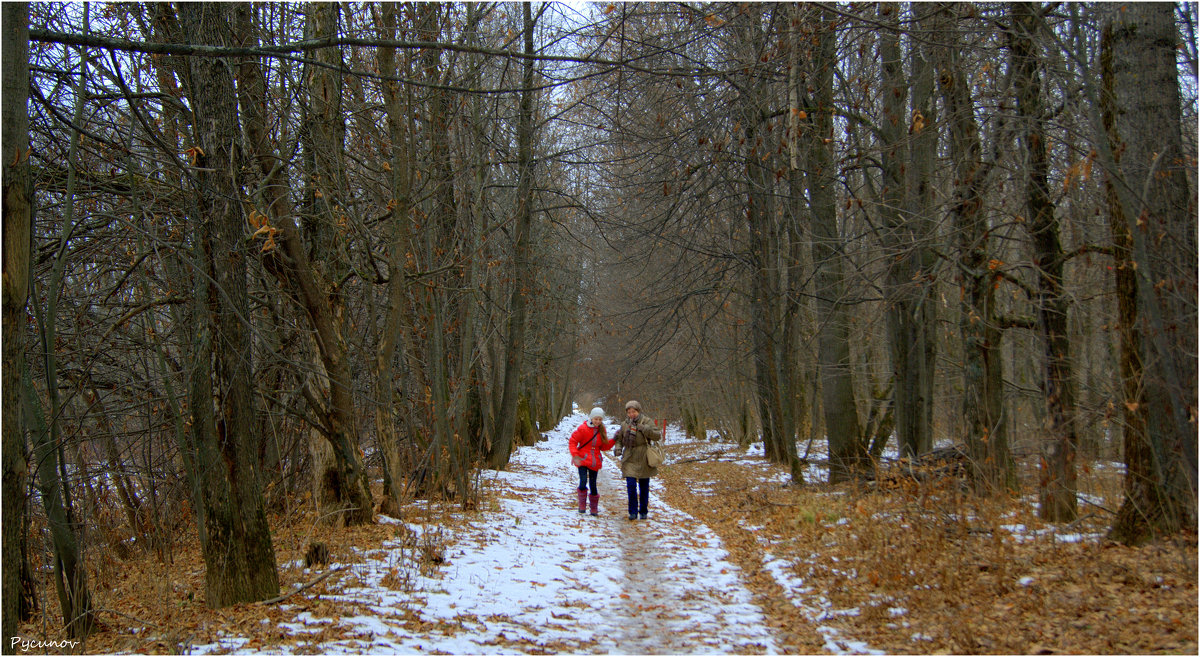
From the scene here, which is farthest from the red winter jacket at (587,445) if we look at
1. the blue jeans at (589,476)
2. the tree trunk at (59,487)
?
the tree trunk at (59,487)

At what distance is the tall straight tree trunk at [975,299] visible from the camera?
7398 millimetres

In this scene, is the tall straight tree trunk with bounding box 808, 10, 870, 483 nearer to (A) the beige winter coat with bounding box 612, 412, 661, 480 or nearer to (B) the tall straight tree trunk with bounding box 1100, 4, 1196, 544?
(A) the beige winter coat with bounding box 612, 412, 661, 480

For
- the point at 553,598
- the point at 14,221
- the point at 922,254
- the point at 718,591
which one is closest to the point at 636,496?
the point at 718,591

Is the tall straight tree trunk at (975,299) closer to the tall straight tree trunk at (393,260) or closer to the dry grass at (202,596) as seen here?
the dry grass at (202,596)

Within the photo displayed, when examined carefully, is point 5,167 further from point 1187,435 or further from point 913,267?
point 913,267

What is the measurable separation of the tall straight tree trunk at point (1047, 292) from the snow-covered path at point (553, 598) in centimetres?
313

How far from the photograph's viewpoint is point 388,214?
8523 mm

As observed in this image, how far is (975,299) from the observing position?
8047 mm

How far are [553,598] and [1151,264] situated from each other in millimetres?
5125

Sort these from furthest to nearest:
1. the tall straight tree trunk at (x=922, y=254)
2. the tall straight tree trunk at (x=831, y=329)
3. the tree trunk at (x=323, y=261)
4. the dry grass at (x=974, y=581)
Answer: the tall straight tree trunk at (x=831, y=329) < the tall straight tree trunk at (x=922, y=254) < the tree trunk at (x=323, y=261) < the dry grass at (x=974, y=581)

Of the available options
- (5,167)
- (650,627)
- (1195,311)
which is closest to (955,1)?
(1195,311)

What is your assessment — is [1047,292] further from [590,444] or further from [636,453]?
[590,444]

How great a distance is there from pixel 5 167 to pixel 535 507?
8.69 m

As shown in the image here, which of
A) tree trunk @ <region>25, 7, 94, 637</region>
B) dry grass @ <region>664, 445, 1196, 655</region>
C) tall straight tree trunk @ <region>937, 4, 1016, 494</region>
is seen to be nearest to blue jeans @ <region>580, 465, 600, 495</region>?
dry grass @ <region>664, 445, 1196, 655</region>
